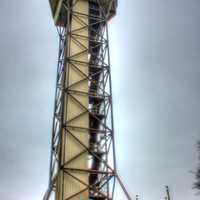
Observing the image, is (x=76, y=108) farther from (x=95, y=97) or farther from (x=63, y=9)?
(x=63, y=9)

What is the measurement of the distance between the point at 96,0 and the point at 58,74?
844 cm

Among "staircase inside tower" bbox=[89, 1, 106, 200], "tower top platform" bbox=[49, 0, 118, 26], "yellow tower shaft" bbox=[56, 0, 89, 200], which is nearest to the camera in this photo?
"yellow tower shaft" bbox=[56, 0, 89, 200]

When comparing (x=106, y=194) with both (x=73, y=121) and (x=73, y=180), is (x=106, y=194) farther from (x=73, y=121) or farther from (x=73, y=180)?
(x=73, y=121)

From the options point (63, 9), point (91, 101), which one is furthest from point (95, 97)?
point (63, 9)

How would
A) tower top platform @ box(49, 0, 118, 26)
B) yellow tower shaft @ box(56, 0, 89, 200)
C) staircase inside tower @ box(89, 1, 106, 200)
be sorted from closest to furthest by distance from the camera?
yellow tower shaft @ box(56, 0, 89, 200) < staircase inside tower @ box(89, 1, 106, 200) < tower top platform @ box(49, 0, 118, 26)

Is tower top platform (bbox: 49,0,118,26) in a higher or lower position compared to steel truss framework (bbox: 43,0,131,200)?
higher

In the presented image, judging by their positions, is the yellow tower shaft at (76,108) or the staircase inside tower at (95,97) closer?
the yellow tower shaft at (76,108)

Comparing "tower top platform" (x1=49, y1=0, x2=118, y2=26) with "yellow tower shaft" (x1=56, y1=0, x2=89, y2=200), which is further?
"tower top platform" (x1=49, y1=0, x2=118, y2=26)

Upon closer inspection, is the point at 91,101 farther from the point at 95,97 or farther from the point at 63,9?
the point at 63,9

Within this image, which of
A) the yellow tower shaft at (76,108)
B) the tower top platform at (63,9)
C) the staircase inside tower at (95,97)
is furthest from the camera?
the tower top platform at (63,9)

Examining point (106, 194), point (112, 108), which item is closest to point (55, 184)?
point (106, 194)

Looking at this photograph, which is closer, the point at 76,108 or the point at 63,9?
the point at 76,108

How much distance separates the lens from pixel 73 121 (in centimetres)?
2595

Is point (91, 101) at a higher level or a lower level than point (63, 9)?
lower
